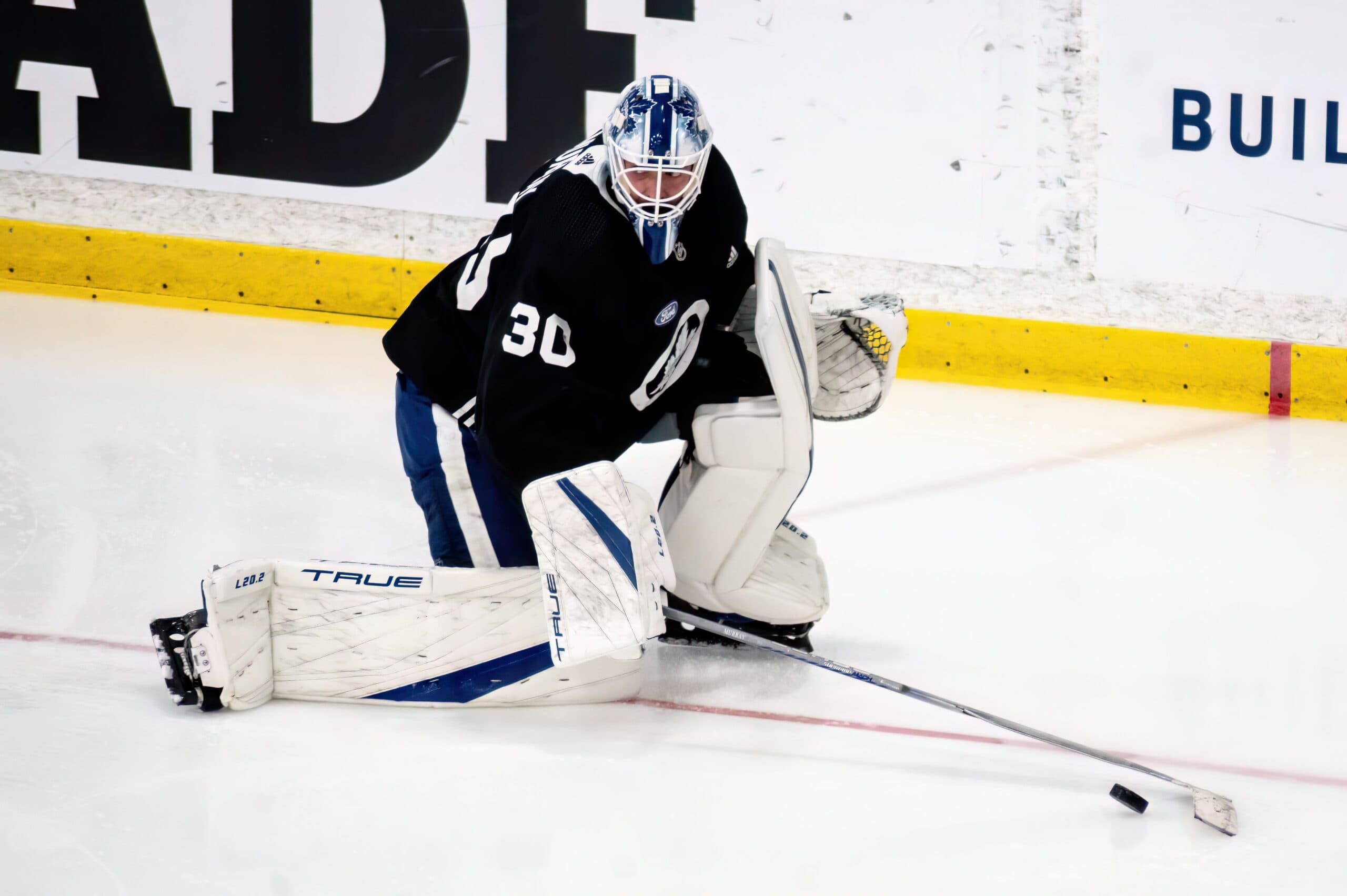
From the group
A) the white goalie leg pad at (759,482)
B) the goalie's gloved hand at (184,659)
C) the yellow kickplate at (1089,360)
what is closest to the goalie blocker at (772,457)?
the white goalie leg pad at (759,482)

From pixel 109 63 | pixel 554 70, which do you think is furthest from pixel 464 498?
pixel 109 63

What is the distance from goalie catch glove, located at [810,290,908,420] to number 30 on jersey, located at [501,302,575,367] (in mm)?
553

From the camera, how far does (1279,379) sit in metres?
3.81

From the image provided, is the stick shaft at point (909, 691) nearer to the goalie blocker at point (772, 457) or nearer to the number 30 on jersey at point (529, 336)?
the goalie blocker at point (772, 457)

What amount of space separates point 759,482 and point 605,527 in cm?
36

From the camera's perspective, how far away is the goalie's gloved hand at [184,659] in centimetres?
184

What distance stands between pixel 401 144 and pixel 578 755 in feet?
8.56

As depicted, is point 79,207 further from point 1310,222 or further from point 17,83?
point 1310,222

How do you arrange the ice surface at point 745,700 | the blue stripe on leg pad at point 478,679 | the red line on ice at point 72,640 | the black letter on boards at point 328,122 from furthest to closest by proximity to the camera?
1. the black letter on boards at point 328,122
2. the red line on ice at point 72,640
3. the blue stripe on leg pad at point 478,679
4. the ice surface at point 745,700

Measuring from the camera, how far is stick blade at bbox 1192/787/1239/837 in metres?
1.69

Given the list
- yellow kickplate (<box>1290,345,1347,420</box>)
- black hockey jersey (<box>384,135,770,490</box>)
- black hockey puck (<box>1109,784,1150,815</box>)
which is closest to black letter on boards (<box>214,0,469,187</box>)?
black hockey jersey (<box>384,135,770,490</box>)

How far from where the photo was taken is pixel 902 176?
3840 millimetres

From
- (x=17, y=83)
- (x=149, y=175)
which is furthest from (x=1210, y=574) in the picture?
(x=17, y=83)

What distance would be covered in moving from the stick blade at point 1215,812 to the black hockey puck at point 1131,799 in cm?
7
